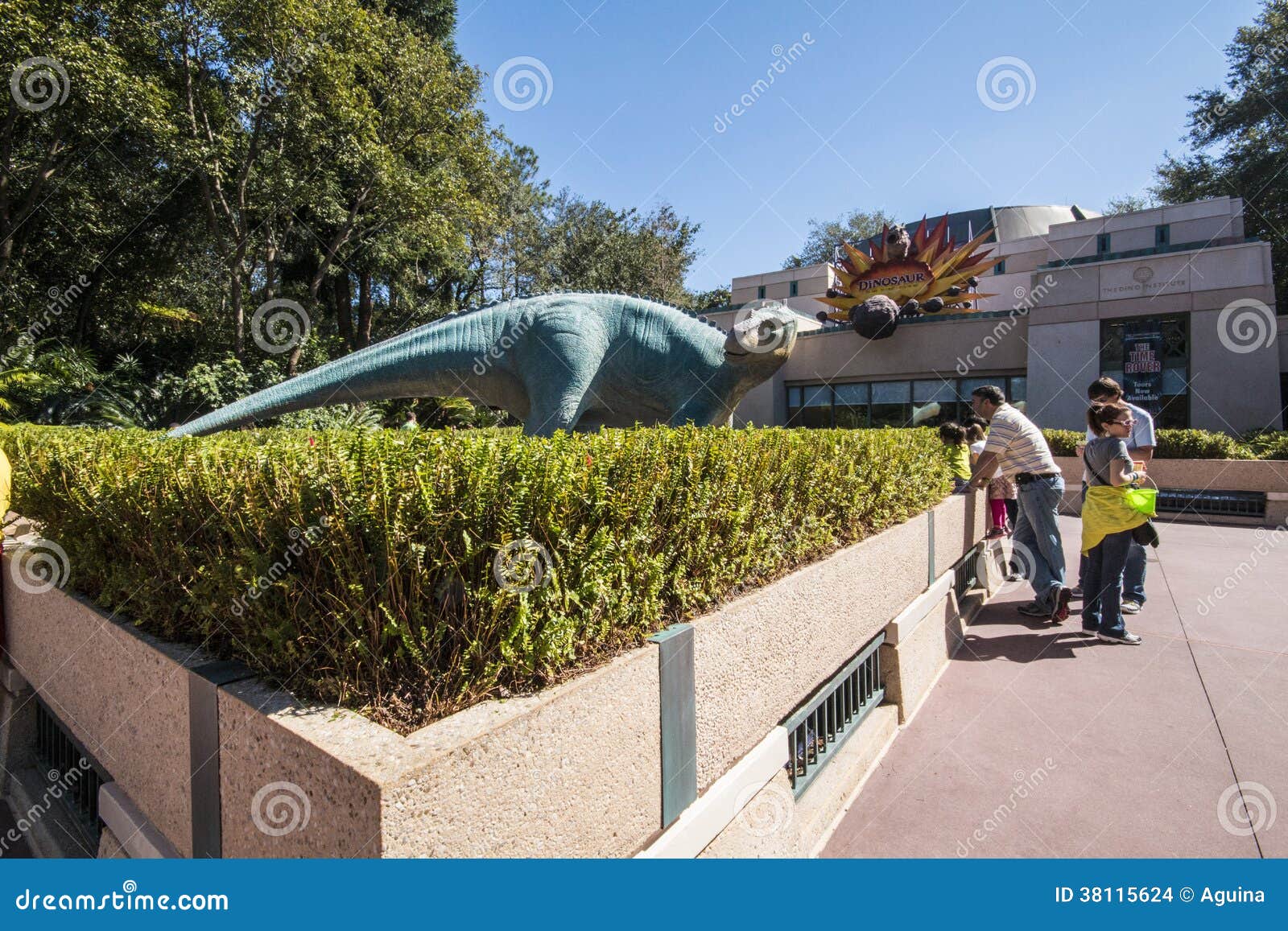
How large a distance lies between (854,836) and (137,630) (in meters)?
3.03

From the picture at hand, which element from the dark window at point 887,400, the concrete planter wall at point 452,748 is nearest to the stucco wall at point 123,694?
the concrete planter wall at point 452,748

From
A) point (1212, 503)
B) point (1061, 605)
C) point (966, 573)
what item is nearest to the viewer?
point (1061, 605)

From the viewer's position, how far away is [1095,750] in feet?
10.8

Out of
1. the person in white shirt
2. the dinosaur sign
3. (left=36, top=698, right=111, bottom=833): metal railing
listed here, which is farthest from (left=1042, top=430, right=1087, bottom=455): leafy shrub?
(left=36, top=698, right=111, bottom=833): metal railing

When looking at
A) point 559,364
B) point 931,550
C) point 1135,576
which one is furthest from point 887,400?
point 559,364

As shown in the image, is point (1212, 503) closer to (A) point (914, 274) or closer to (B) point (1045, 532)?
(B) point (1045, 532)

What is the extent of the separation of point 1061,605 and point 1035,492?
0.91 metres

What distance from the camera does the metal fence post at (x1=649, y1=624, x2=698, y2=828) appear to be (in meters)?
2.07

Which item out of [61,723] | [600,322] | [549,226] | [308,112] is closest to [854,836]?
[61,723]

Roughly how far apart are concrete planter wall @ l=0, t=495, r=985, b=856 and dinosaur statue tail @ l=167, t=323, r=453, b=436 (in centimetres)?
252

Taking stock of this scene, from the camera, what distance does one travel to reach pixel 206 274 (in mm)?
25797

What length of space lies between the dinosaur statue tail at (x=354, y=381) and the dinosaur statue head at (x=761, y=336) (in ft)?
9.16

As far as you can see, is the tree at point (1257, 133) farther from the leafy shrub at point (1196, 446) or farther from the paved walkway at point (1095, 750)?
the paved walkway at point (1095, 750)

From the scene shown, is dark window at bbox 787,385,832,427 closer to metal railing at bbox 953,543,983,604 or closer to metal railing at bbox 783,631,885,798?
metal railing at bbox 953,543,983,604
